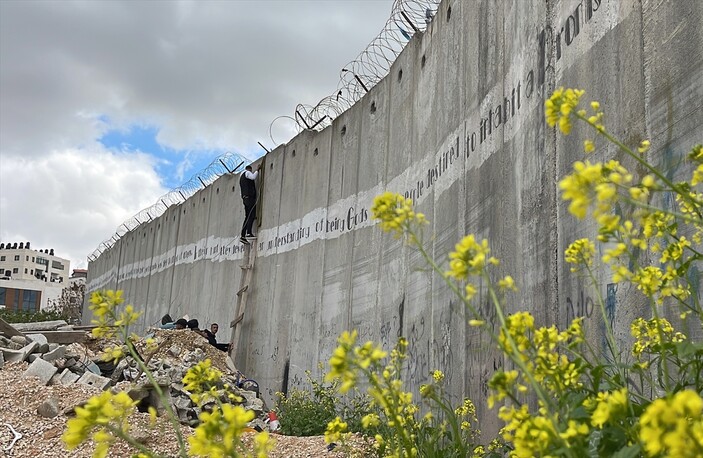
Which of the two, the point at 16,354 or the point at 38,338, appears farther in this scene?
the point at 38,338

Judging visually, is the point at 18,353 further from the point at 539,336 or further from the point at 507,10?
the point at 539,336

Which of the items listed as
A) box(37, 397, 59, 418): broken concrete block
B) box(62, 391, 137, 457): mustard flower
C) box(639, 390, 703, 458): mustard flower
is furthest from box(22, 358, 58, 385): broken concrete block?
box(639, 390, 703, 458): mustard flower

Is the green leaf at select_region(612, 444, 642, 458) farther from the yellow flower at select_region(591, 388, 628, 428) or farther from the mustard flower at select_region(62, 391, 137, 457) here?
the mustard flower at select_region(62, 391, 137, 457)

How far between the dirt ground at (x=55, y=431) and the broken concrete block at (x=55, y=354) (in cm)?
78

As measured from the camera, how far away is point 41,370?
21.5ft

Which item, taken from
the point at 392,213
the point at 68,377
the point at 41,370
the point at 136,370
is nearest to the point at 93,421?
the point at 392,213

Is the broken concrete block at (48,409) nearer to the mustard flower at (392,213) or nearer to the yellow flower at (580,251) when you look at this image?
the yellow flower at (580,251)

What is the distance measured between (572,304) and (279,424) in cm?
459

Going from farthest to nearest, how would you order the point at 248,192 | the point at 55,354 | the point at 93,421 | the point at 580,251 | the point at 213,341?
1. the point at 248,192
2. the point at 213,341
3. the point at 55,354
4. the point at 580,251
5. the point at 93,421

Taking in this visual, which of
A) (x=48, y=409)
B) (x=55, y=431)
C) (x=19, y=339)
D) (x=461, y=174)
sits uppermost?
(x=461, y=174)

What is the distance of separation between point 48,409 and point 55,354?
2108 millimetres

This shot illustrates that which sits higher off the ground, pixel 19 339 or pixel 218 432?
pixel 19 339

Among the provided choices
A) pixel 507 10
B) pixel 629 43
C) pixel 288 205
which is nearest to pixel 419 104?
pixel 507 10

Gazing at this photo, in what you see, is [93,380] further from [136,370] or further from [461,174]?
[461,174]
